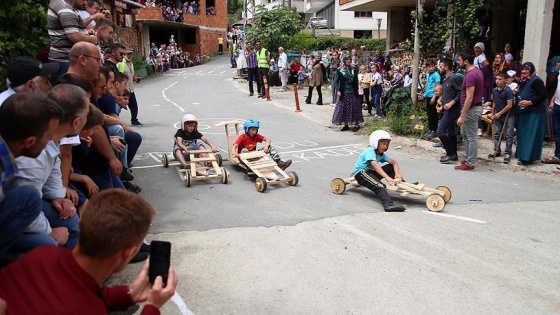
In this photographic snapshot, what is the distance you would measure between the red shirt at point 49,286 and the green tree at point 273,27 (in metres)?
21.5

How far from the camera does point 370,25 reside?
40594mm

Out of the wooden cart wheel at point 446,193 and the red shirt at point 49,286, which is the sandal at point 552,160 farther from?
the red shirt at point 49,286

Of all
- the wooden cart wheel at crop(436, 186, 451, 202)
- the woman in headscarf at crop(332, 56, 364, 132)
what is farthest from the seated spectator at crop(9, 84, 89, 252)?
the woman in headscarf at crop(332, 56, 364, 132)

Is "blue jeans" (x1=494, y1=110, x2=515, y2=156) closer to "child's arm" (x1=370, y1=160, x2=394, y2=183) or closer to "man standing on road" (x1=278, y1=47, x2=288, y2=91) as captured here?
"child's arm" (x1=370, y1=160, x2=394, y2=183)

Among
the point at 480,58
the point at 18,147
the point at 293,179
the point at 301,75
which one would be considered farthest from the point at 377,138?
the point at 301,75

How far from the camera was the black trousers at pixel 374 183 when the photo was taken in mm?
6328

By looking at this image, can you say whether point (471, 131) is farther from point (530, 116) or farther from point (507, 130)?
point (530, 116)

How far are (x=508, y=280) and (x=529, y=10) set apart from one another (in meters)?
8.40

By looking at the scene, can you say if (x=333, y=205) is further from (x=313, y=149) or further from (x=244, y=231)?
(x=313, y=149)

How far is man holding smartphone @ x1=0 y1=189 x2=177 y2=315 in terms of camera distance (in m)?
1.84

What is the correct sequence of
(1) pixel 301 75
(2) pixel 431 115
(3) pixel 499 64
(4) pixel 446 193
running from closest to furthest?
(4) pixel 446 193, (2) pixel 431 115, (3) pixel 499 64, (1) pixel 301 75

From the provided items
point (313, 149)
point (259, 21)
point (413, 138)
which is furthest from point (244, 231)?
point (259, 21)

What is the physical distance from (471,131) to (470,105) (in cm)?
49

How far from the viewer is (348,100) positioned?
12.2 metres
